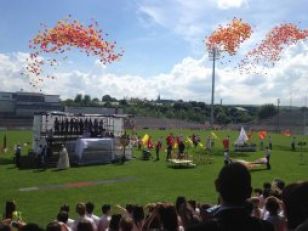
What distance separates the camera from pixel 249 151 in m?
49.7

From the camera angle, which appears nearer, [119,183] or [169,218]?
[169,218]

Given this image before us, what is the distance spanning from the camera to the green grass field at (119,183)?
20.4 meters

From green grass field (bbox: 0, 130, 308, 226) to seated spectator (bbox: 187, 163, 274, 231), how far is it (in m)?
13.1

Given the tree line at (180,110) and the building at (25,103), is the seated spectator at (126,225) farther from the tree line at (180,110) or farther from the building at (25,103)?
the tree line at (180,110)

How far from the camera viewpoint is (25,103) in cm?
14050

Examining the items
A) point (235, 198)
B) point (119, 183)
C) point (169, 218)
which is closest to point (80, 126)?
point (119, 183)

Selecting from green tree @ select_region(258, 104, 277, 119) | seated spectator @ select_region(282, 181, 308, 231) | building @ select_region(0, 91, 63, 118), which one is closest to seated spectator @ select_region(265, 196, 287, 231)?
seated spectator @ select_region(282, 181, 308, 231)

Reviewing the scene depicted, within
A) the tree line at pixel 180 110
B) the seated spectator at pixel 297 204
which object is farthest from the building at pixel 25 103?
the seated spectator at pixel 297 204

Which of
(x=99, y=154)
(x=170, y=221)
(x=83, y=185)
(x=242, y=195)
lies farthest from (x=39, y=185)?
(x=242, y=195)

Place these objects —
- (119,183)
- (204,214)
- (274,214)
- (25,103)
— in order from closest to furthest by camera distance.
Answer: (204,214), (274,214), (119,183), (25,103)

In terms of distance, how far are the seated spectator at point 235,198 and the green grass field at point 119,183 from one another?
13.1 metres

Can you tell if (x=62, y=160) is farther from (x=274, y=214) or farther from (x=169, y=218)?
(x=169, y=218)

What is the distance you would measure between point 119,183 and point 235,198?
72.8 feet

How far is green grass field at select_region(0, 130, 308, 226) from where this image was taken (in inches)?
805
